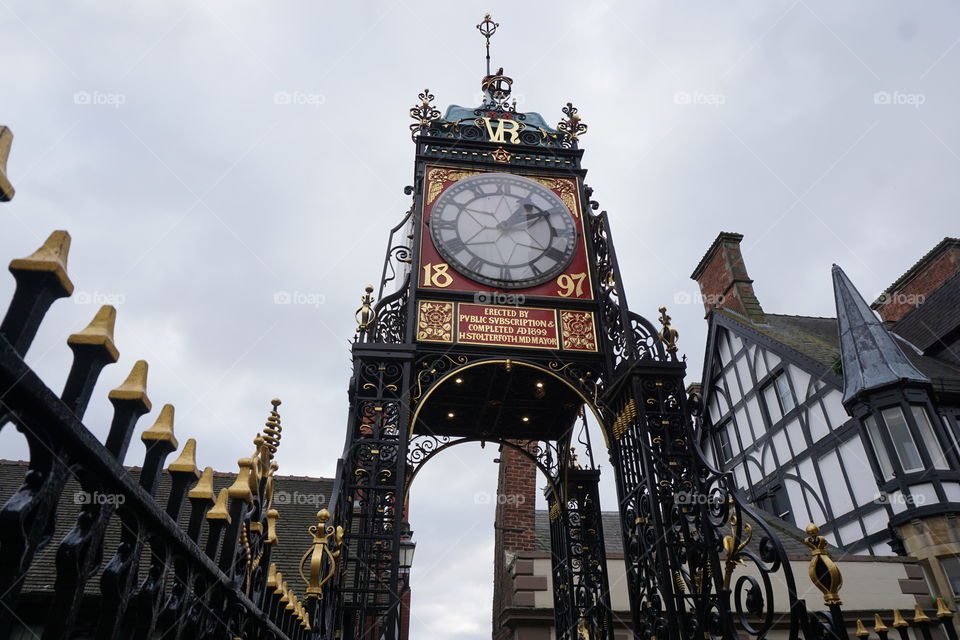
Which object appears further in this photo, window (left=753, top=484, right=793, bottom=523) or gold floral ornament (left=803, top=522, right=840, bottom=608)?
window (left=753, top=484, right=793, bottom=523)

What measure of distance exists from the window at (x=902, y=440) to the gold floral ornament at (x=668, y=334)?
316 inches

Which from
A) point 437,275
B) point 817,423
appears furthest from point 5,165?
point 817,423

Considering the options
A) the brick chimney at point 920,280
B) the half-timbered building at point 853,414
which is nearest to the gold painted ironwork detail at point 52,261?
the half-timbered building at point 853,414

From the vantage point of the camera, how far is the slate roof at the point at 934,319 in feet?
52.3

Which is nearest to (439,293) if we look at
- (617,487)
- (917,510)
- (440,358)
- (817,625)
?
(440,358)

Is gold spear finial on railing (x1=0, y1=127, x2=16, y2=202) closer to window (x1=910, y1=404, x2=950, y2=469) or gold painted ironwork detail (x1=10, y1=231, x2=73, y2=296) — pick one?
gold painted ironwork detail (x1=10, y1=231, x2=73, y2=296)

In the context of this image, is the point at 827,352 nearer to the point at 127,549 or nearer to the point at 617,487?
the point at 617,487

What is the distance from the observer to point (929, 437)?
40.1 feet

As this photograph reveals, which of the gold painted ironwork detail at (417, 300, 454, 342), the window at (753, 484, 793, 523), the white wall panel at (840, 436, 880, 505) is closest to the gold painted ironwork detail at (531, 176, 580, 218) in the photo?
the gold painted ironwork detail at (417, 300, 454, 342)

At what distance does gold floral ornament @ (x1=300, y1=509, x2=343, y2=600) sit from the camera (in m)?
4.79

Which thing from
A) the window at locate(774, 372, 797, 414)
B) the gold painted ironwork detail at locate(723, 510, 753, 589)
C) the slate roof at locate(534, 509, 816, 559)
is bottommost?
the gold painted ironwork detail at locate(723, 510, 753, 589)

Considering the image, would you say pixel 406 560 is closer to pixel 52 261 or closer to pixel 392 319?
pixel 392 319

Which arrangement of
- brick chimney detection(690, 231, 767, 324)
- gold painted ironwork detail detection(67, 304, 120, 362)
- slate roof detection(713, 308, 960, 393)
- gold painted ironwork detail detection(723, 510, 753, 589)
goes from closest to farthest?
gold painted ironwork detail detection(67, 304, 120, 362)
gold painted ironwork detail detection(723, 510, 753, 589)
slate roof detection(713, 308, 960, 393)
brick chimney detection(690, 231, 767, 324)

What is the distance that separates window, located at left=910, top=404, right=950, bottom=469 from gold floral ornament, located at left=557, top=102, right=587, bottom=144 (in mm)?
8994
